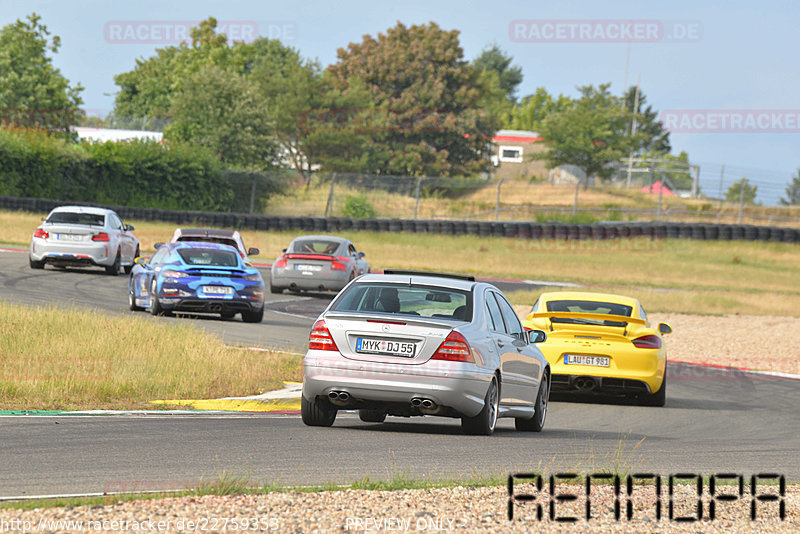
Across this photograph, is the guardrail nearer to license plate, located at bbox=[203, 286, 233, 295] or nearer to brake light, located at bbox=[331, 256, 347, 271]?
brake light, located at bbox=[331, 256, 347, 271]

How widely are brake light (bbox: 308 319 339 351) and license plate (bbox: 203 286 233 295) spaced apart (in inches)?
414

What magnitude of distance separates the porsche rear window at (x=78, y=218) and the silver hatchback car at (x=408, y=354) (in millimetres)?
18022

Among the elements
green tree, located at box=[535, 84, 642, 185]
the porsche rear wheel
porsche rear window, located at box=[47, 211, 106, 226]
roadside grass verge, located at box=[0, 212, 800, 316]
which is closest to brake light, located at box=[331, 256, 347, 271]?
porsche rear window, located at box=[47, 211, 106, 226]

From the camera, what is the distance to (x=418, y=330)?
32.9ft

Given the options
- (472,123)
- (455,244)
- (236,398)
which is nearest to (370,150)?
(472,123)

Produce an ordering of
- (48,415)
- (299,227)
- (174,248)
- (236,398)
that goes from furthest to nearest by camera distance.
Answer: (299,227), (174,248), (236,398), (48,415)

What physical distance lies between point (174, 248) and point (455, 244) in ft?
90.4

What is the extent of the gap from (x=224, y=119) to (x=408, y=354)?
56.6 metres

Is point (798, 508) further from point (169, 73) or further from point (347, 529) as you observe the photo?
point (169, 73)

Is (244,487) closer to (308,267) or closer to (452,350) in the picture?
(452,350)

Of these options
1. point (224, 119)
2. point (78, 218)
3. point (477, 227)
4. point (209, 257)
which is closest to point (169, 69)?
point (224, 119)

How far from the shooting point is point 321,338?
10234 mm

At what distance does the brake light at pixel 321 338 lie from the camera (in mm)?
10180

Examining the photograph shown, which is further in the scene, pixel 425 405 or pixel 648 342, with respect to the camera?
pixel 648 342
